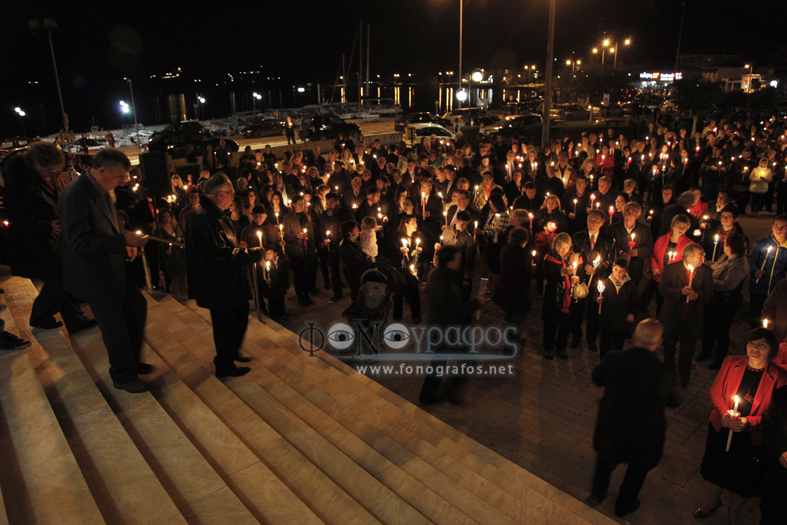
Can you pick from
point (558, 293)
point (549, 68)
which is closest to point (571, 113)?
point (549, 68)

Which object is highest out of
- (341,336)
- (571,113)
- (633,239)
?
(571,113)

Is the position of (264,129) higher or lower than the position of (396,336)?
higher

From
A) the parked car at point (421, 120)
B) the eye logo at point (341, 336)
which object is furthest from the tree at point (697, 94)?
the eye logo at point (341, 336)

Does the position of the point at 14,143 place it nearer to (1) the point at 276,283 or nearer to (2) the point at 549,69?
(1) the point at 276,283

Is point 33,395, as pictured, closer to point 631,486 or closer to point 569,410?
point 631,486

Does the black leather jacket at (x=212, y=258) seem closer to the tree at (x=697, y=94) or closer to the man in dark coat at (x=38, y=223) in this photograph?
the man in dark coat at (x=38, y=223)

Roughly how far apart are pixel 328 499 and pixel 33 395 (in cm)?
235

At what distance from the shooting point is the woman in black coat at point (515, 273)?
635cm

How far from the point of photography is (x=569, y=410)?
5836 mm

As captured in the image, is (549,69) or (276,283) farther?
(549,69)

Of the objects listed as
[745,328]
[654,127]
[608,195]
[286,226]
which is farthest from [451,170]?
[654,127]

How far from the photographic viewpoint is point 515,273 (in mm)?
6379

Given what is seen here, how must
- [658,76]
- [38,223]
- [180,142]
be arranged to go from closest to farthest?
[38,223] → [180,142] → [658,76]

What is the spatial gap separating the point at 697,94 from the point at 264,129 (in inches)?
1098
